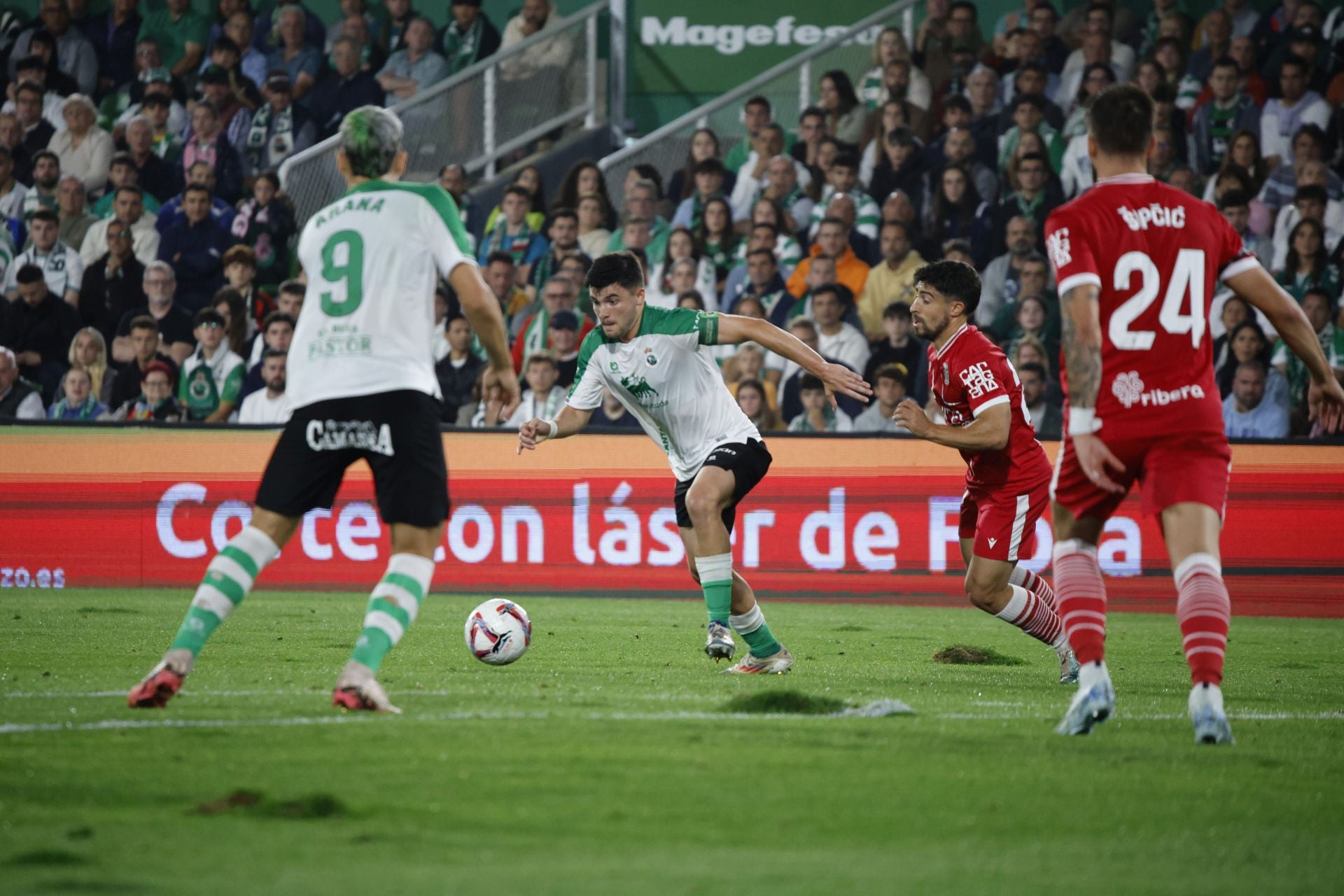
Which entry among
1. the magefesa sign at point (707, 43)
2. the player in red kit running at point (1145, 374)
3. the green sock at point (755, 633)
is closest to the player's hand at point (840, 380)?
the green sock at point (755, 633)

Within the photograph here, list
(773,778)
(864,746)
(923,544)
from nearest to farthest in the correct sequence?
(773,778) < (864,746) < (923,544)

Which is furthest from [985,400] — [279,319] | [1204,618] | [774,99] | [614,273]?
[774,99]

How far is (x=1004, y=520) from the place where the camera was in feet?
28.6

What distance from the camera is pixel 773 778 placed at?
5078 mm

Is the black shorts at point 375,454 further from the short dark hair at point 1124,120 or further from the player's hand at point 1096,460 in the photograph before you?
the short dark hair at point 1124,120

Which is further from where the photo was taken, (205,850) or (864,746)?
(864,746)

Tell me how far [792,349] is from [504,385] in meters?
2.06

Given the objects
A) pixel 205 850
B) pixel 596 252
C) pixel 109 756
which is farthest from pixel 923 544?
pixel 205 850

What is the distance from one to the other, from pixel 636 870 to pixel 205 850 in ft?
3.45

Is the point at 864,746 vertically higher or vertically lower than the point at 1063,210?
lower

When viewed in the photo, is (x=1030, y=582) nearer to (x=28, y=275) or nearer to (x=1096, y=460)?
(x=1096, y=460)

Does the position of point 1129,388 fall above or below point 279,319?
below

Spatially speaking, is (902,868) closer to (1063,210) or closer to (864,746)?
(864,746)

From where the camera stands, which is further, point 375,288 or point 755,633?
point 755,633
